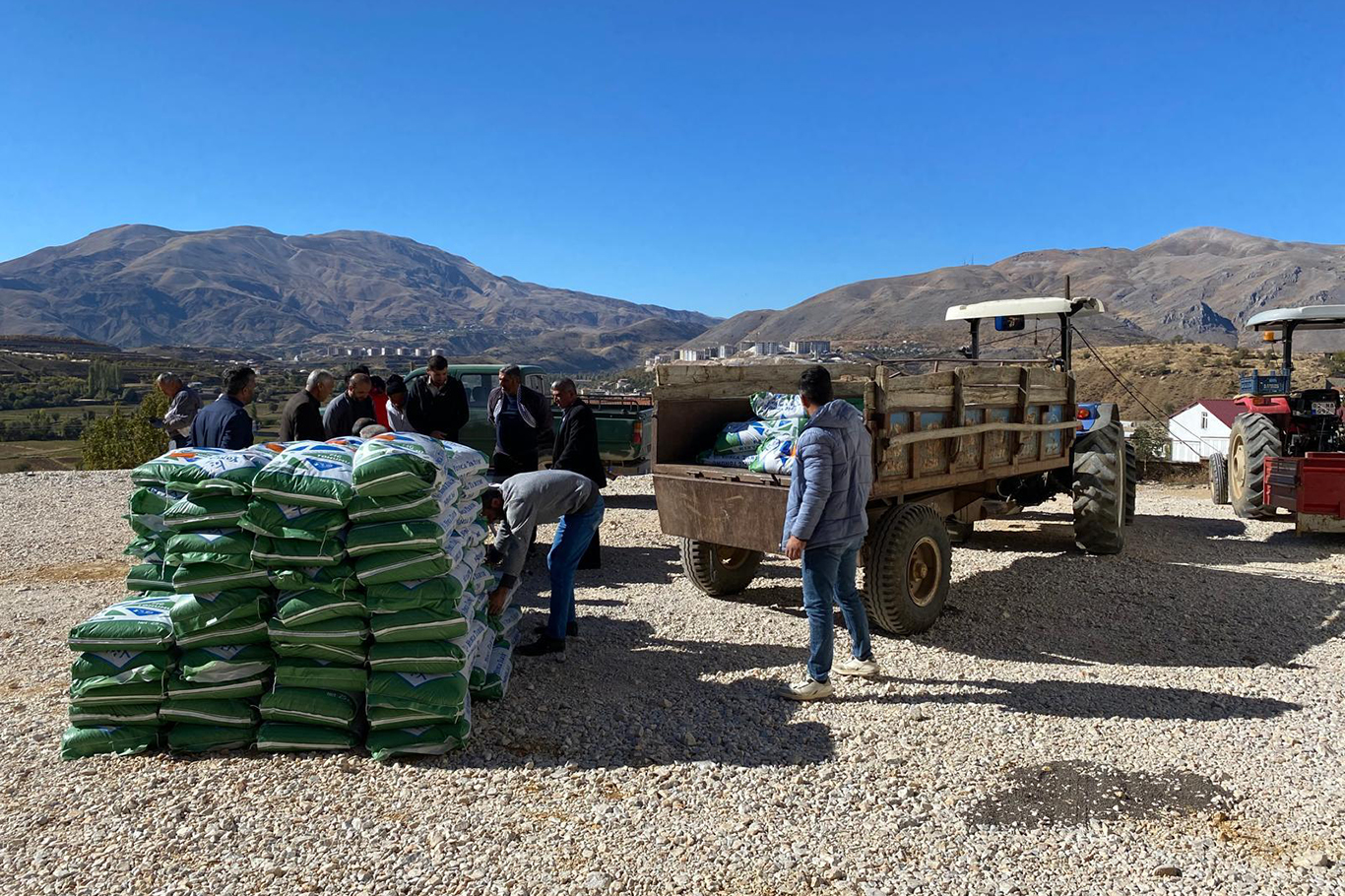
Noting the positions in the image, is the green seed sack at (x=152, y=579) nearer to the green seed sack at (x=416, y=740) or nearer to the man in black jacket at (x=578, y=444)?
the green seed sack at (x=416, y=740)

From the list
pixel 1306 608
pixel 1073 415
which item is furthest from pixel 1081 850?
pixel 1073 415

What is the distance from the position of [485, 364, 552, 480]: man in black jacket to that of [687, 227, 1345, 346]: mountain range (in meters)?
123

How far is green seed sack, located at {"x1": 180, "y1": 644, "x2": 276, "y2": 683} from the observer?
13.2 feet

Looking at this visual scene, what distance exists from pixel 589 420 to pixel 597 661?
73.1 inches

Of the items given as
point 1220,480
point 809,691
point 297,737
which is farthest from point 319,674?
point 1220,480

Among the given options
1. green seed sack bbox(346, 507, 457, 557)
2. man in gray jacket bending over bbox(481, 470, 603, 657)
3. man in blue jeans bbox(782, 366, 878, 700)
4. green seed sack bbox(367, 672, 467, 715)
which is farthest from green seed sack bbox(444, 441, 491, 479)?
man in blue jeans bbox(782, 366, 878, 700)

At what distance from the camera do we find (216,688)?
405 cm

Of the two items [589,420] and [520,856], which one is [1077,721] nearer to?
[520,856]

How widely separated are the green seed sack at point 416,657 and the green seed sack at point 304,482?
682mm

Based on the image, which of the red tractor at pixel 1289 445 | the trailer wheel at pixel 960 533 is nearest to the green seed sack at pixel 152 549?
the trailer wheel at pixel 960 533

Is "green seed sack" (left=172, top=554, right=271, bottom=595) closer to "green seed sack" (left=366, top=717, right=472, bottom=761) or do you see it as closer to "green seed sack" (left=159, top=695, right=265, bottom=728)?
"green seed sack" (left=159, top=695, right=265, bottom=728)

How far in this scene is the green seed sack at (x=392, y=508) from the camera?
4.05 metres

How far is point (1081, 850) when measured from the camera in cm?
330

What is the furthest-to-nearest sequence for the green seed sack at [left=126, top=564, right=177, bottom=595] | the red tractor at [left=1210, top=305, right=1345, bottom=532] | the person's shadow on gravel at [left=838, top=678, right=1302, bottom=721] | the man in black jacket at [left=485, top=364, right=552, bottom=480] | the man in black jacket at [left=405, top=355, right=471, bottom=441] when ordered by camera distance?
1. the red tractor at [left=1210, top=305, right=1345, bottom=532]
2. the man in black jacket at [left=405, top=355, right=471, bottom=441]
3. the man in black jacket at [left=485, top=364, right=552, bottom=480]
4. the person's shadow on gravel at [left=838, top=678, right=1302, bottom=721]
5. the green seed sack at [left=126, top=564, right=177, bottom=595]
